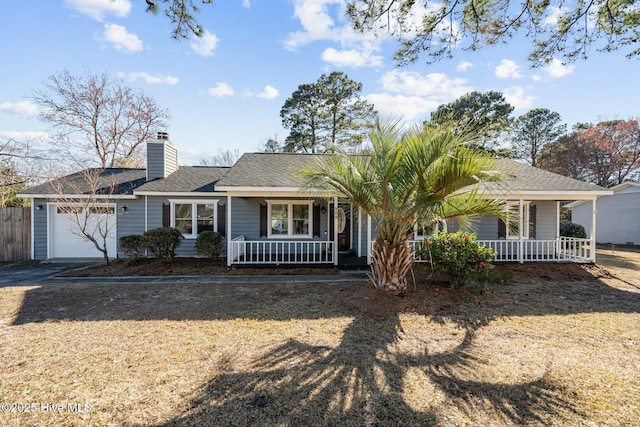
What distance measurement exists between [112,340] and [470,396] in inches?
189

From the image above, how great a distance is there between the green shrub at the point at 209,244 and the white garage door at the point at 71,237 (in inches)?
162

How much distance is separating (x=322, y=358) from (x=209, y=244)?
7.26 metres

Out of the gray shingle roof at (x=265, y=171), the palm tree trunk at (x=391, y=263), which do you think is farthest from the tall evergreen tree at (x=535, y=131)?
the palm tree trunk at (x=391, y=263)

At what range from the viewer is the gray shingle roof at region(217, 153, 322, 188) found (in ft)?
30.7

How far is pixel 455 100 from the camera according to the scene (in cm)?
2431

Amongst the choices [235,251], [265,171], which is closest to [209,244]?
[235,251]

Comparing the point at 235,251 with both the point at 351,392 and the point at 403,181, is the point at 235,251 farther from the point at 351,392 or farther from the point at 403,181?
the point at 351,392

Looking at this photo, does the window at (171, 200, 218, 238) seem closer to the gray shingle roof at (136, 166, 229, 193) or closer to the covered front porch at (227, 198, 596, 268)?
the gray shingle roof at (136, 166, 229, 193)

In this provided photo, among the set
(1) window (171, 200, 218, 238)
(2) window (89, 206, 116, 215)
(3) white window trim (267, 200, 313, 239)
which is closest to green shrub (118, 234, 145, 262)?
(1) window (171, 200, 218, 238)

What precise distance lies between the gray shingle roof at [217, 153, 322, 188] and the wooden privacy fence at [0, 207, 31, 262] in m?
8.21

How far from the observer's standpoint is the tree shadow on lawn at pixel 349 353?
9.16 ft

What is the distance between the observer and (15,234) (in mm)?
11273

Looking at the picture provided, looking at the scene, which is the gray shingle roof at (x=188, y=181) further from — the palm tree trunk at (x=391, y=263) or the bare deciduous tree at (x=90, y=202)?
the palm tree trunk at (x=391, y=263)

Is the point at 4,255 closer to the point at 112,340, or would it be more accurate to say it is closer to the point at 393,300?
the point at 112,340
